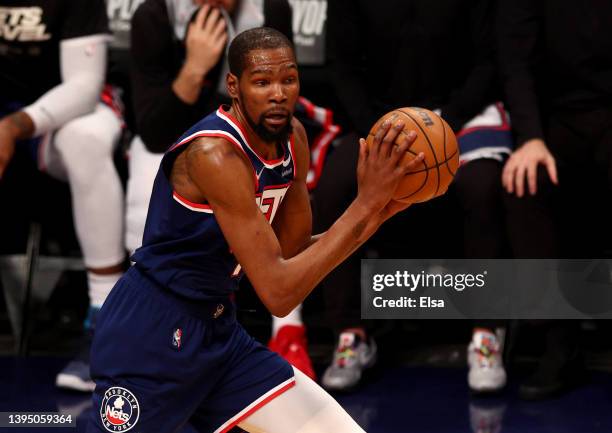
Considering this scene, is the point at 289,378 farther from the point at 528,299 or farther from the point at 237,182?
the point at 528,299

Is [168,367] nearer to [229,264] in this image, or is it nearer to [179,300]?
[179,300]

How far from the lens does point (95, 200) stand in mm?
4391

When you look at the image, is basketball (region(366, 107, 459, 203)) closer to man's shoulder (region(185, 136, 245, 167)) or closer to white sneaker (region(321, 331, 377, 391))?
man's shoulder (region(185, 136, 245, 167))

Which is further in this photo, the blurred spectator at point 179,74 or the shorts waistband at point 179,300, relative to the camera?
the blurred spectator at point 179,74

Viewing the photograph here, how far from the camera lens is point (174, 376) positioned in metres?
2.80

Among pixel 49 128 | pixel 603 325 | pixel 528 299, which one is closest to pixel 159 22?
pixel 49 128

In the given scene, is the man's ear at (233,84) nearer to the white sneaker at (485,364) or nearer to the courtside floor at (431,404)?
the courtside floor at (431,404)

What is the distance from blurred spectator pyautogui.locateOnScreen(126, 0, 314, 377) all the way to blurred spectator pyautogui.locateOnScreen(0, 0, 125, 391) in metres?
0.12

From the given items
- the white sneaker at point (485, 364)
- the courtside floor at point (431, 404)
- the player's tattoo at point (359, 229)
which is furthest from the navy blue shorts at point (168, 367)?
the white sneaker at point (485, 364)

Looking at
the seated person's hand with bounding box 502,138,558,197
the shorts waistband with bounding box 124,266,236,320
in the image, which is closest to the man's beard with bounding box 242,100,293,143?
the shorts waistband with bounding box 124,266,236,320

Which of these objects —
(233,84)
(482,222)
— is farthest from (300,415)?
(482,222)

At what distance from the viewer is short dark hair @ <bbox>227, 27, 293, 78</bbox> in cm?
268

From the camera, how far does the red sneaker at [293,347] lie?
4.21 meters

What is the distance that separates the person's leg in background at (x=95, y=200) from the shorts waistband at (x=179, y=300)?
1535mm
